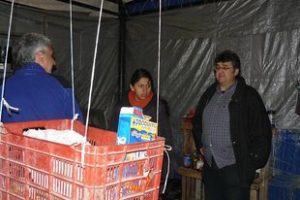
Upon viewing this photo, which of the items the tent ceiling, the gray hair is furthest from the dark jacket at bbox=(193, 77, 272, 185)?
the tent ceiling

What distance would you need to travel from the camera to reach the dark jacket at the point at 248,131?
2.05 m

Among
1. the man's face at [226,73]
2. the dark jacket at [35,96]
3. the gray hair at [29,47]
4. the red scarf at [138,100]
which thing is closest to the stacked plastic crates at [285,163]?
the man's face at [226,73]

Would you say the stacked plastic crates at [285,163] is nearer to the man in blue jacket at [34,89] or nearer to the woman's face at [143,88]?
the woman's face at [143,88]

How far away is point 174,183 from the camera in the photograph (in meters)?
3.61

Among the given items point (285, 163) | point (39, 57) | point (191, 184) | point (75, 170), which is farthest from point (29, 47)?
point (285, 163)

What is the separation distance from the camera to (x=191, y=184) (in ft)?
10.8

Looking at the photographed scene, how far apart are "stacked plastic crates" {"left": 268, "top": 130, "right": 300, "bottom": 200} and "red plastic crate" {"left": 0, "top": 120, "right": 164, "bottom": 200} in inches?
92.0

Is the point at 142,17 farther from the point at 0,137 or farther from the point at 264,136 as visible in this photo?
the point at 0,137

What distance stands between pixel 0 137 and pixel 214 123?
143cm

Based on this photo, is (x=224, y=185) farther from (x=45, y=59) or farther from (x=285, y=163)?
(x=45, y=59)

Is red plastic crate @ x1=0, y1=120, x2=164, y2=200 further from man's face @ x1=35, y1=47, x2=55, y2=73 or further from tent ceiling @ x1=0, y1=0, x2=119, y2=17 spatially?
tent ceiling @ x1=0, y1=0, x2=119, y2=17

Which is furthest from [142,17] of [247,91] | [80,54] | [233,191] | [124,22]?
[233,191]

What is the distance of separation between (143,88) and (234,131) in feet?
2.30

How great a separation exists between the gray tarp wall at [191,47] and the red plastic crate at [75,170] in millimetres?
2458
